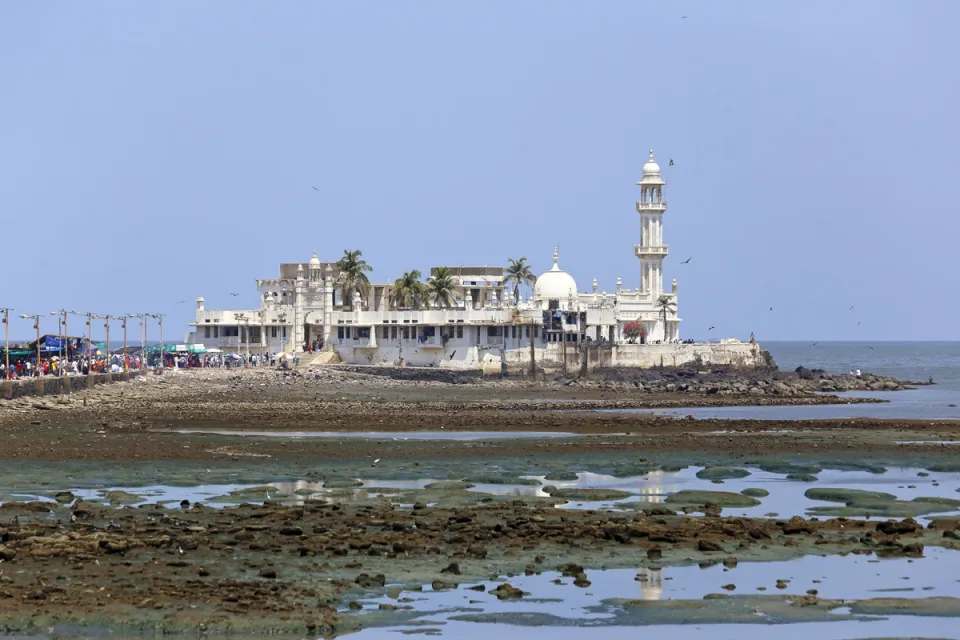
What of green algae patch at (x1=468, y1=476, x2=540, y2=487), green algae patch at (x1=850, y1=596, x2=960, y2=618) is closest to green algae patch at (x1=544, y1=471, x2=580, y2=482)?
green algae patch at (x1=468, y1=476, x2=540, y2=487)

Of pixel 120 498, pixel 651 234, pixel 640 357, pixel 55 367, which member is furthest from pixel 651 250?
pixel 120 498

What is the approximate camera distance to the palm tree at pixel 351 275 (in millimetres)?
104375

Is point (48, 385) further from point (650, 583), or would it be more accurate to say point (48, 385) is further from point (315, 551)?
point (650, 583)

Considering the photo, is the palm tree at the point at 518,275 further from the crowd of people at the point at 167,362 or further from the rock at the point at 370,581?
the rock at the point at 370,581

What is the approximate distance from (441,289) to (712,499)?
78.2m

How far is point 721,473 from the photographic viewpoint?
108 ft

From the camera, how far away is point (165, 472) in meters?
31.8

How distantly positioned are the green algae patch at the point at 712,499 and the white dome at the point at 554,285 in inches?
2962

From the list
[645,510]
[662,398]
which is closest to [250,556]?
[645,510]

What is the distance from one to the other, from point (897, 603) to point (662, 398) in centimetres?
5522

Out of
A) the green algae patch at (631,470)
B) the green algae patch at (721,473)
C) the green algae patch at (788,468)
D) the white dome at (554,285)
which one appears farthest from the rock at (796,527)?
the white dome at (554,285)

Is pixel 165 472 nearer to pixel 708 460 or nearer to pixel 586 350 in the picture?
pixel 708 460

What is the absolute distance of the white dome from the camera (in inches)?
4129

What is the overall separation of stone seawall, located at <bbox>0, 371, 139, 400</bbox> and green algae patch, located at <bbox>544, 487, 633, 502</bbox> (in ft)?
102
